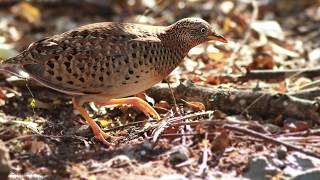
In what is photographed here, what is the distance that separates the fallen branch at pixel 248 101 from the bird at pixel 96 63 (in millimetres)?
655

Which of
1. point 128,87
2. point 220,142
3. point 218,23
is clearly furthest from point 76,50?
point 218,23

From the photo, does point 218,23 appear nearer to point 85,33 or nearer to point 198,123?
Result: point 85,33

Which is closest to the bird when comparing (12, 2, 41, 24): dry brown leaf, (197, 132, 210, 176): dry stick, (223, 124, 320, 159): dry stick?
(197, 132, 210, 176): dry stick

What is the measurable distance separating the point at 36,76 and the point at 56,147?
652mm

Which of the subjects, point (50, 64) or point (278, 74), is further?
point (278, 74)

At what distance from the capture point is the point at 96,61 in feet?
17.5

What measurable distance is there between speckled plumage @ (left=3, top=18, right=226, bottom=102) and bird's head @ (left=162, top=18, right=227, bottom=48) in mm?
370

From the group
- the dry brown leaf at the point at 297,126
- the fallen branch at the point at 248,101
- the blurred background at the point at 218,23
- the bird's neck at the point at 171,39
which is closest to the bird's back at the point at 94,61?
the bird's neck at the point at 171,39

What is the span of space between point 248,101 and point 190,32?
80 cm

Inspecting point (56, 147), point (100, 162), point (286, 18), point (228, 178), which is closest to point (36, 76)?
point (56, 147)

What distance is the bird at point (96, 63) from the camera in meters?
5.33

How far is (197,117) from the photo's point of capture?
5.54m

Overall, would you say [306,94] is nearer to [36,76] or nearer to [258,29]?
[36,76]

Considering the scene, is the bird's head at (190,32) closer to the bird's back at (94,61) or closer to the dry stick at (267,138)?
the bird's back at (94,61)
